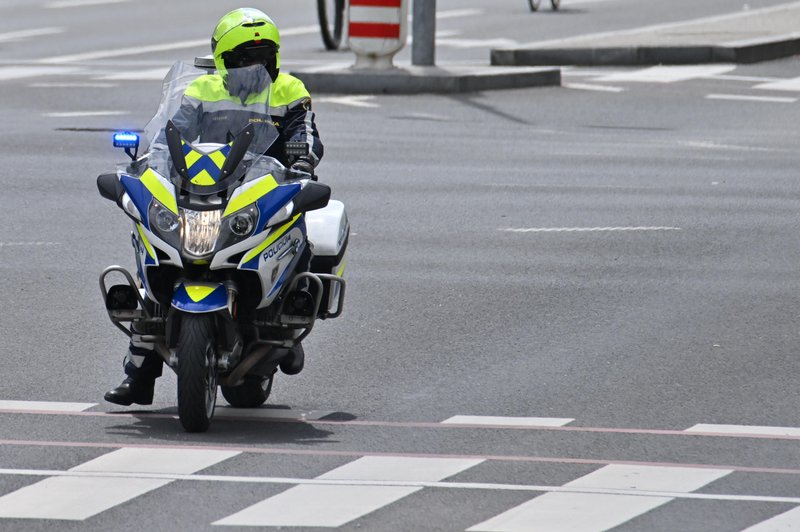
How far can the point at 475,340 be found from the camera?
1009 cm

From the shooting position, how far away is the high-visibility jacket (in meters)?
8.32

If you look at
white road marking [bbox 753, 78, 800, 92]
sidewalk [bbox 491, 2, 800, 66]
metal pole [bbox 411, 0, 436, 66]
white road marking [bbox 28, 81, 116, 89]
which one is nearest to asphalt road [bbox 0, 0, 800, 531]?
white road marking [bbox 28, 81, 116, 89]

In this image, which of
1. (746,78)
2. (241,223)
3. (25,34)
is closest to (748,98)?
(746,78)

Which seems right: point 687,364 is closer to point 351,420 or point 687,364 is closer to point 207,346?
point 351,420

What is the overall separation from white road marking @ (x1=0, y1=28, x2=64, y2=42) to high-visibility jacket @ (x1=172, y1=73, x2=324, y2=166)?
69.2ft

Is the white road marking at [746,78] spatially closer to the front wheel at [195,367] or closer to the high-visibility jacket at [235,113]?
the high-visibility jacket at [235,113]

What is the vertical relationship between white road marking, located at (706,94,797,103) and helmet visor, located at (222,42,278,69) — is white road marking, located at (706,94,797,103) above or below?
below

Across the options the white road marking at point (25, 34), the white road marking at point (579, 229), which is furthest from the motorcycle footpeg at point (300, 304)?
the white road marking at point (25, 34)

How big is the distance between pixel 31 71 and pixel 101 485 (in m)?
17.9

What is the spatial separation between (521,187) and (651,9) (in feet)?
63.5

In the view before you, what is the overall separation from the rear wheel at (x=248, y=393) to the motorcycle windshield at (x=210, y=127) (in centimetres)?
104

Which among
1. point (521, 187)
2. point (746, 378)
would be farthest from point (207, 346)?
point (521, 187)

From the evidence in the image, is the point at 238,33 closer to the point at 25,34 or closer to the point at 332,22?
the point at 332,22

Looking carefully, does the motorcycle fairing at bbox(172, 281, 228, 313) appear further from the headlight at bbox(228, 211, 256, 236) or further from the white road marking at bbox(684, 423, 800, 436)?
the white road marking at bbox(684, 423, 800, 436)
